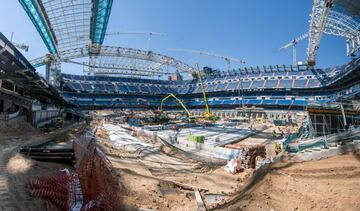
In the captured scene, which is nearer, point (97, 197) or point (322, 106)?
point (97, 197)

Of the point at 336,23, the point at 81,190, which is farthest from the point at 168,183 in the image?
the point at 336,23

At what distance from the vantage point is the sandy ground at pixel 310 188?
8211 mm

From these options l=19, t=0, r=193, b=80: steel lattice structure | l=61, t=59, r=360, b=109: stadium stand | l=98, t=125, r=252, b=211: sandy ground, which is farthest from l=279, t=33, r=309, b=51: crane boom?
l=98, t=125, r=252, b=211: sandy ground

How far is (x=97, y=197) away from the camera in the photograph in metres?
8.34

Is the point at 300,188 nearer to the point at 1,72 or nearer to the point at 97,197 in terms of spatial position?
the point at 97,197

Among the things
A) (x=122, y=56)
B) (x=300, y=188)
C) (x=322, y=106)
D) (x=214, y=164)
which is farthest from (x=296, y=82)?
(x=300, y=188)

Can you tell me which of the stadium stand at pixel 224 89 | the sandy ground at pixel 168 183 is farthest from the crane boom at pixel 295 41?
the sandy ground at pixel 168 183

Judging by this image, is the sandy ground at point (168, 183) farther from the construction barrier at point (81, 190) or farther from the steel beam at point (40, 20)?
the steel beam at point (40, 20)

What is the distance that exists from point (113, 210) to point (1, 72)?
22.0m

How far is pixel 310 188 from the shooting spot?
9516 millimetres

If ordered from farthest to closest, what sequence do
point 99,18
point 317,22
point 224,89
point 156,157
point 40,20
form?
point 224,89
point 317,22
point 99,18
point 40,20
point 156,157

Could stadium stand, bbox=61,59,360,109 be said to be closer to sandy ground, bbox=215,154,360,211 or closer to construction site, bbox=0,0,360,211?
construction site, bbox=0,0,360,211

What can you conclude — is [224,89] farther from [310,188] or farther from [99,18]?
[310,188]

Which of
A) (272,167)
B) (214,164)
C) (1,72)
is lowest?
(214,164)
